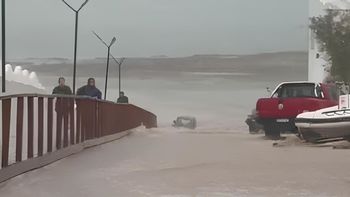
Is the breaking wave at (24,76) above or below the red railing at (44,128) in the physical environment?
above

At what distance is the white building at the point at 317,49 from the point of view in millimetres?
50312

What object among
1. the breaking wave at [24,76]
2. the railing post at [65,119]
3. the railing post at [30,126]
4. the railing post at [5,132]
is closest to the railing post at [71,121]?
the railing post at [65,119]


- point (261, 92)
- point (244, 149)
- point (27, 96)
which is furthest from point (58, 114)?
point (261, 92)

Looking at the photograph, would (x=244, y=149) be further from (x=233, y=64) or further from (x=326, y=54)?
(x=233, y=64)

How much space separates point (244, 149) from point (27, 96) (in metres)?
5.12

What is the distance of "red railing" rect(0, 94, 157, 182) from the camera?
29.0ft

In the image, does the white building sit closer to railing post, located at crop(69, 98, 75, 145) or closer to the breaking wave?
the breaking wave

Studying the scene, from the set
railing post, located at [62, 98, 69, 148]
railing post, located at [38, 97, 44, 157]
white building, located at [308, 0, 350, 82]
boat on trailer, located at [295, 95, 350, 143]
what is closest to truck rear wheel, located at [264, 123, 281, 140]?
boat on trailer, located at [295, 95, 350, 143]

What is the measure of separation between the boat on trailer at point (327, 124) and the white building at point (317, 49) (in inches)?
1331

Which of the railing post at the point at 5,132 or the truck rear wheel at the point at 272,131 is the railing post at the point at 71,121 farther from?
the truck rear wheel at the point at 272,131

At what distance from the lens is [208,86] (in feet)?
236

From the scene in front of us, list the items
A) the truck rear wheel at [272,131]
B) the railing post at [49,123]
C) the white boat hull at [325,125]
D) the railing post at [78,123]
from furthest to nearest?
the truck rear wheel at [272,131]
the white boat hull at [325,125]
the railing post at [78,123]
the railing post at [49,123]

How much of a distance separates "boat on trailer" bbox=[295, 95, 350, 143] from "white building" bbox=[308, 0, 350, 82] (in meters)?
33.8

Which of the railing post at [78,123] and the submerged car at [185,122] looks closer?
the railing post at [78,123]
